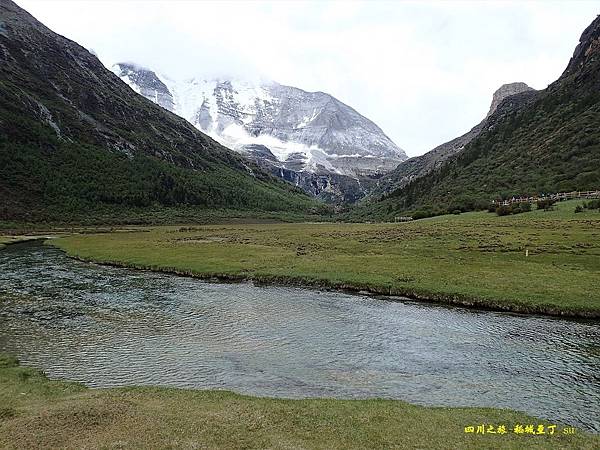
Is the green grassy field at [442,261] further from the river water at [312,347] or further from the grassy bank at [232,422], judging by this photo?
the grassy bank at [232,422]

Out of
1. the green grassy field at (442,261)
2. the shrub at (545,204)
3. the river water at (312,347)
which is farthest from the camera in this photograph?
the shrub at (545,204)

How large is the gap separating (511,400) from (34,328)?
120 feet

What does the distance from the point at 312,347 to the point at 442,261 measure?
125 feet

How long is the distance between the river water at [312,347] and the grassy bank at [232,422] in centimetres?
268

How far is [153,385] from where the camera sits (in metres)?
26.5

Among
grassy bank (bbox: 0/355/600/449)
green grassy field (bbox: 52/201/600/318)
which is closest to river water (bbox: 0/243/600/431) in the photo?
grassy bank (bbox: 0/355/600/449)

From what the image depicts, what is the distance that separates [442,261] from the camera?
219 ft

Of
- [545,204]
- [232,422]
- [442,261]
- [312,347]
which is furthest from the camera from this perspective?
[545,204]

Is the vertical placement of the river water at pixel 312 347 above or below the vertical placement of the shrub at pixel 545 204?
below

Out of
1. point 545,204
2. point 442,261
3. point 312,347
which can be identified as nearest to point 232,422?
point 312,347

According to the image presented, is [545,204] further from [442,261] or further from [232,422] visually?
[232,422]

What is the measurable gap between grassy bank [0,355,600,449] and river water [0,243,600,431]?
2679 millimetres

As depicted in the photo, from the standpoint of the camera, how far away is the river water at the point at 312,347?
1033 inches

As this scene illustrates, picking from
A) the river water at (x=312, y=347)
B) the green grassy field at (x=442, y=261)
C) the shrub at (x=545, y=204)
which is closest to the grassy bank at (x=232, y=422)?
the river water at (x=312, y=347)
